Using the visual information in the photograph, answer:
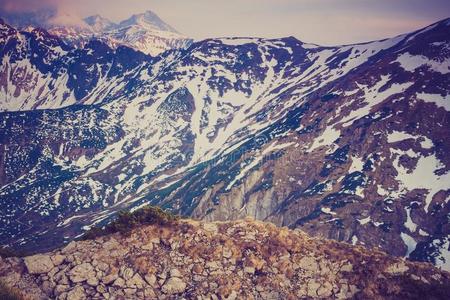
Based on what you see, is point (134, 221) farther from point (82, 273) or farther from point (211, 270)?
point (211, 270)

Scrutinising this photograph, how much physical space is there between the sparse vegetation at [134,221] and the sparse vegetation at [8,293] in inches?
387

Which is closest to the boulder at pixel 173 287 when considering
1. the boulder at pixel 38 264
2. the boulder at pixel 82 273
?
the boulder at pixel 82 273

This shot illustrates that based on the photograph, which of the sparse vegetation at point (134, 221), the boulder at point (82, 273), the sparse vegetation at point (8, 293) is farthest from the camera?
the sparse vegetation at point (134, 221)

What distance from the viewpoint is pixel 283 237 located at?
48.5 metres

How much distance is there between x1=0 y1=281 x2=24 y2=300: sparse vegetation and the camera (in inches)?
1446

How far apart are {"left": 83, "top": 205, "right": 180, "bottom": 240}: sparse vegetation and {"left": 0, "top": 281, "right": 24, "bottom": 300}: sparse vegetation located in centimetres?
982

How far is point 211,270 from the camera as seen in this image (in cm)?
4528

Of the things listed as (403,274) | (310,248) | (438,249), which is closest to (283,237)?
(310,248)

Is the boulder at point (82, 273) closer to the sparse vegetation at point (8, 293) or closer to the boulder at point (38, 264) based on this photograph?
the boulder at point (38, 264)

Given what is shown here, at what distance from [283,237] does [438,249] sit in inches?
6735

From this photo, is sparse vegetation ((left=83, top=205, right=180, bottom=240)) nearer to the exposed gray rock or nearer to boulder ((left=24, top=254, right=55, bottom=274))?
boulder ((left=24, top=254, right=55, bottom=274))

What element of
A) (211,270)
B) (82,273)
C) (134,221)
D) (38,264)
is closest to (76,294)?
(82,273)

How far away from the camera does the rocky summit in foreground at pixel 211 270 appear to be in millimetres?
43219

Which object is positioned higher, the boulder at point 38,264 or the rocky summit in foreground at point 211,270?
the boulder at point 38,264
